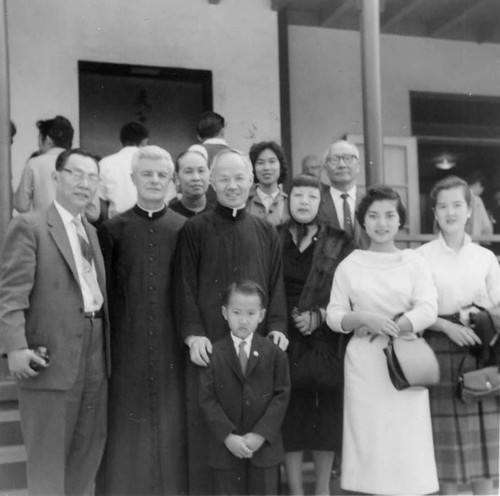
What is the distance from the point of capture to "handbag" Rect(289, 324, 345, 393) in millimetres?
4016

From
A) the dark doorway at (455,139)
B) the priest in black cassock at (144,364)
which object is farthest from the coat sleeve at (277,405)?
the dark doorway at (455,139)

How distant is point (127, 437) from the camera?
3.92 m

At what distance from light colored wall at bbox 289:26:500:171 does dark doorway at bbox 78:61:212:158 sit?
47.6 inches

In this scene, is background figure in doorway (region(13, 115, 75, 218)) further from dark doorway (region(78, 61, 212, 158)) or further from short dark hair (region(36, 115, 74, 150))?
dark doorway (region(78, 61, 212, 158))

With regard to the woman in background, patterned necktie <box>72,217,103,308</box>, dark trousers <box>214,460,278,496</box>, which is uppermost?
the woman in background

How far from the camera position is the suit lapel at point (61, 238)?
143 inches

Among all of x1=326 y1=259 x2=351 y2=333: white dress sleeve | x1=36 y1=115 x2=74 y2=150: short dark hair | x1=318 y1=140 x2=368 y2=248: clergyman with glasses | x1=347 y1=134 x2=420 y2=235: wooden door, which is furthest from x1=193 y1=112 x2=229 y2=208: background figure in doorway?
x1=347 y1=134 x2=420 y2=235: wooden door

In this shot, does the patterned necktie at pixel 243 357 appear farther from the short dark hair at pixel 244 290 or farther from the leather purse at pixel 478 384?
the leather purse at pixel 478 384

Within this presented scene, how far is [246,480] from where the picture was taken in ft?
12.0

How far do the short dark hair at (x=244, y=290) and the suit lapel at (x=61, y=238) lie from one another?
73 centimetres

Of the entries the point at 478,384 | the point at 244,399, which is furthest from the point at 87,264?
the point at 478,384

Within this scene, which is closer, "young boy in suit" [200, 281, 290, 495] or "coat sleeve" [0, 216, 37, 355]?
"coat sleeve" [0, 216, 37, 355]

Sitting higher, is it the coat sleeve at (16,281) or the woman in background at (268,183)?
the woman in background at (268,183)

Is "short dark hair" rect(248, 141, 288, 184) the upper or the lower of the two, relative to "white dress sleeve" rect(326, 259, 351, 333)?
upper
